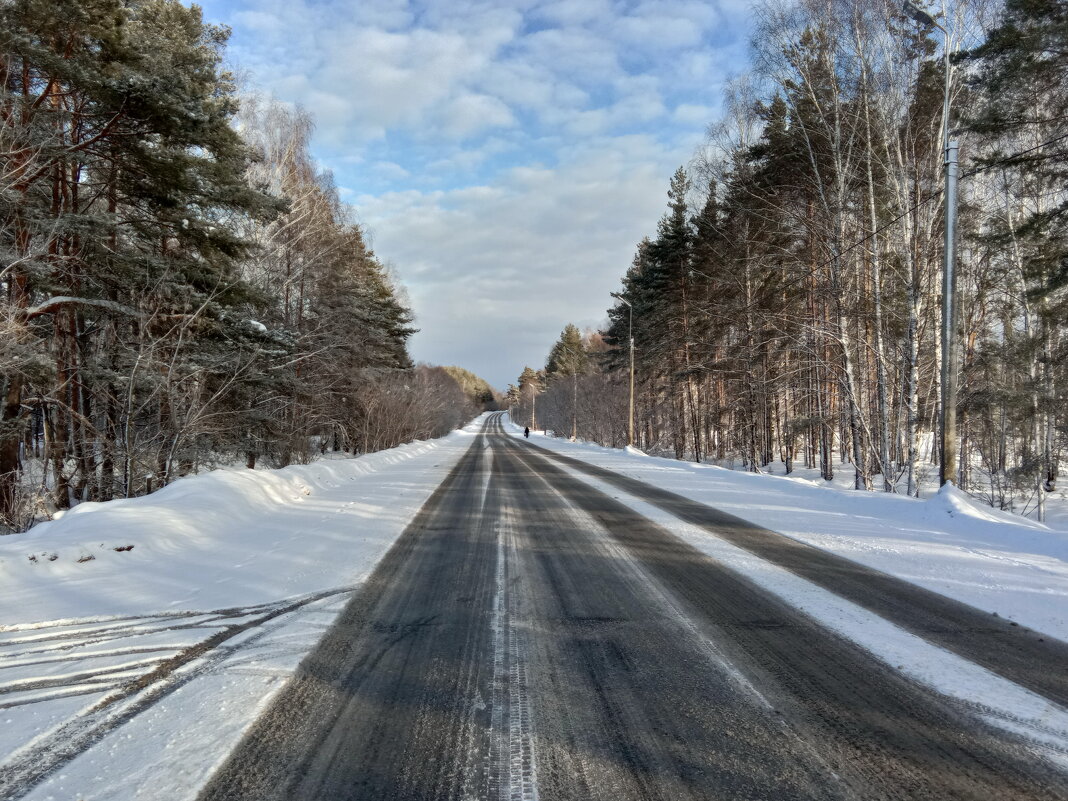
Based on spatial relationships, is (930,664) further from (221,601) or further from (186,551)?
(186,551)

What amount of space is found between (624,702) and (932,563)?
4530 mm

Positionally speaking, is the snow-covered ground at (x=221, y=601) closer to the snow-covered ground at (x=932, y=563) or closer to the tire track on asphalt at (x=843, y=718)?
the snow-covered ground at (x=932, y=563)

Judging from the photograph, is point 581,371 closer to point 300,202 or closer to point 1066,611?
point 300,202

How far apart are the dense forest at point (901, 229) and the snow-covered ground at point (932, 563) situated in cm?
345

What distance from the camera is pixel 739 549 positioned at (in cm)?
604

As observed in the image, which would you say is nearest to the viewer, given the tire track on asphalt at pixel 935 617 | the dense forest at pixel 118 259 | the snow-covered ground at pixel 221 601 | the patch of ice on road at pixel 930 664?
the snow-covered ground at pixel 221 601

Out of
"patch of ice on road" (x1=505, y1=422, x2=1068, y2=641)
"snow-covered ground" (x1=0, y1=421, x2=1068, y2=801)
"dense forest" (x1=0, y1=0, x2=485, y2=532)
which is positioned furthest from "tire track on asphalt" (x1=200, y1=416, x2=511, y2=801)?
"dense forest" (x1=0, y1=0, x2=485, y2=532)

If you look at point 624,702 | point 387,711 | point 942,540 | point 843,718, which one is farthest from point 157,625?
point 942,540

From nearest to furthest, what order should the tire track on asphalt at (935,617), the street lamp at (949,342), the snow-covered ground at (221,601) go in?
the snow-covered ground at (221,601)
the tire track on asphalt at (935,617)
the street lamp at (949,342)

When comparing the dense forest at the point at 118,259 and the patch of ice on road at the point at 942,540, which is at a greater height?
the dense forest at the point at 118,259

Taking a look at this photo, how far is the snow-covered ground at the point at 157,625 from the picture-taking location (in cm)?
Answer: 225

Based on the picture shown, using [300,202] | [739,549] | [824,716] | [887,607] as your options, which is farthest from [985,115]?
[300,202]

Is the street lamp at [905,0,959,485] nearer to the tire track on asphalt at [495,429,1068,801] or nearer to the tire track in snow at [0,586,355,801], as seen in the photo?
the tire track on asphalt at [495,429,1068,801]

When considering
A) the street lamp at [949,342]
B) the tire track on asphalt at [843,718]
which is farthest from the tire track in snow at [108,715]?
the street lamp at [949,342]
